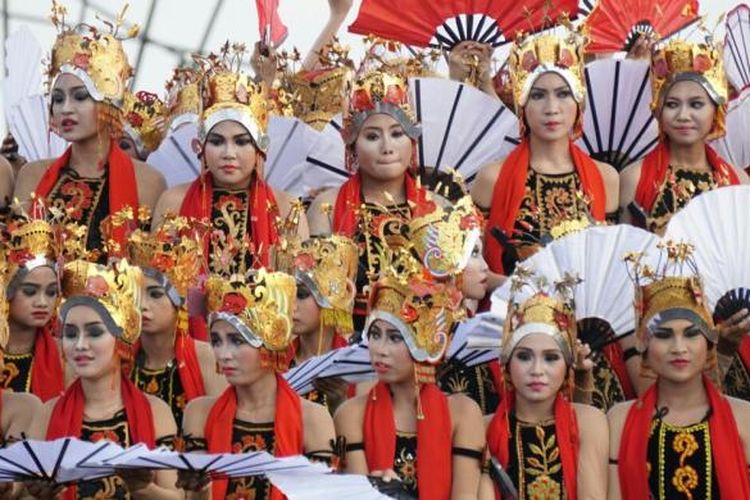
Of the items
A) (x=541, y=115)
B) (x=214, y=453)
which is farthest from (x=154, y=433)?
(x=541, y=115)

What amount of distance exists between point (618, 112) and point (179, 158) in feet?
6.49

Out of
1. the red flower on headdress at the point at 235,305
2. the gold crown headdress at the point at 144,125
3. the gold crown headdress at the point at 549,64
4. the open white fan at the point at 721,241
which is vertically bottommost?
the red flower on headdress at the point at 235,305

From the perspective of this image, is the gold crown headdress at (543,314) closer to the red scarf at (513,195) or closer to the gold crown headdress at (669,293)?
the gold crown headdress at (669,293)

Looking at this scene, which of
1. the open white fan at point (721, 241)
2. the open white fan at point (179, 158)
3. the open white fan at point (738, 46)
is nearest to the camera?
the open white fan at point (721, 241)

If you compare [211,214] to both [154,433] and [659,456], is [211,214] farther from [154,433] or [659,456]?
[659,456]

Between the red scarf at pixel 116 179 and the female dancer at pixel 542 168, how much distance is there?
148cm

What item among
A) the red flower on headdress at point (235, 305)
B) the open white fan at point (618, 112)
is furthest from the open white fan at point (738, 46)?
the red flower on headdress at point (235, 305)

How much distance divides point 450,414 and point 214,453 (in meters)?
0.97

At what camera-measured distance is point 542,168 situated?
12.1 m

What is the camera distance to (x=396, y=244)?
11477 millimetres

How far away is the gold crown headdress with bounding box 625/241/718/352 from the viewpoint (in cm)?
1066

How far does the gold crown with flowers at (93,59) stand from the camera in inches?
480

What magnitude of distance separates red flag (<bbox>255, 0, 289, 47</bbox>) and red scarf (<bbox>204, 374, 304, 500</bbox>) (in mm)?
2743

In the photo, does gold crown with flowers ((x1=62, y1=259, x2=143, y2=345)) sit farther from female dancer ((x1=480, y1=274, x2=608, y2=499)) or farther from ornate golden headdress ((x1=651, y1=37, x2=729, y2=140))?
ornate golden headdress ((x1=651, y1=37, x2=729, y2=140))
